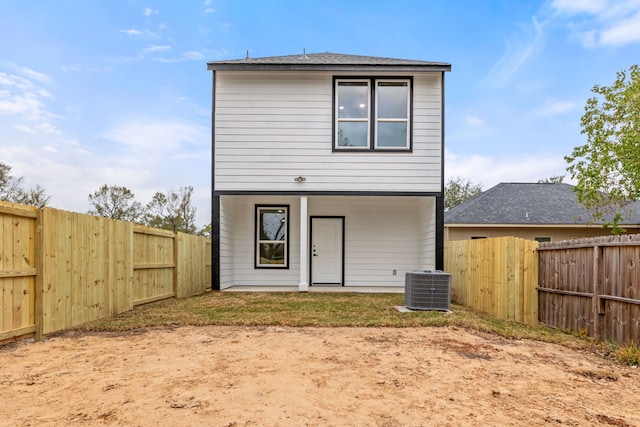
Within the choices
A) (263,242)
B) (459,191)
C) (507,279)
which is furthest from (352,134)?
(459,191)

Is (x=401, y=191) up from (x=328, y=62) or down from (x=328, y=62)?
down

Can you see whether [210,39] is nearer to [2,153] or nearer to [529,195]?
[2,153]

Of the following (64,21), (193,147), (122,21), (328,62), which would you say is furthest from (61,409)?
(193,147)

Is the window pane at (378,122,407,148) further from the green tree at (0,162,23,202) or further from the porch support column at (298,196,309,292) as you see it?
the green tree at (0,162,23,202)

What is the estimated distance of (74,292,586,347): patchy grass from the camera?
17.0ft

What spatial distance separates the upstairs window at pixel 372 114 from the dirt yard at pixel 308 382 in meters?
5.87

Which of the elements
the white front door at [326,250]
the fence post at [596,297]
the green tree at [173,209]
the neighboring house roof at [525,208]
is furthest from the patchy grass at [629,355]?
the green tree at [173,209]

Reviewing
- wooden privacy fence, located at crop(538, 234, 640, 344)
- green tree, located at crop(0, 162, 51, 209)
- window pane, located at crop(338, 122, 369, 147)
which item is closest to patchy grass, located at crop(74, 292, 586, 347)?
wooden privacy fence, located at crop(538, 234, 640, 344)

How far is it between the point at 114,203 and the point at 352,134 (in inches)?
793

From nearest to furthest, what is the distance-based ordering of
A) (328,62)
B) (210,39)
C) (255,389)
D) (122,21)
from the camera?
1. (255,389)
2. (328,62)
3. (122,21)
4. (210,39)

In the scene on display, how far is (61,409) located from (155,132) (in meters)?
15.0

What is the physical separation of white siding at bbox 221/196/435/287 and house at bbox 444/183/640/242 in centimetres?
373

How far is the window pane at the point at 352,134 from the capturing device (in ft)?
31.1

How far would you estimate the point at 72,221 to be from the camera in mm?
5133
